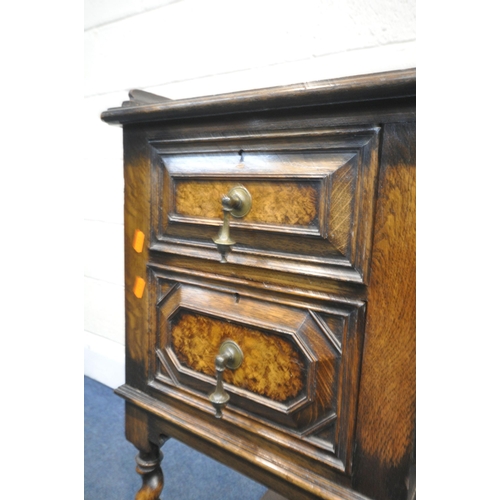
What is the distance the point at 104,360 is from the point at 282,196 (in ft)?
4.06

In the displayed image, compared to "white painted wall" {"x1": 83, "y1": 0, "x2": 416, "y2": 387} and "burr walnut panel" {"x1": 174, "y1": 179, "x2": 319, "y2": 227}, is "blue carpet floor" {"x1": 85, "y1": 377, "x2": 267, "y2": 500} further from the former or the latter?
"burr walnut panel" {"x1": 174, "y1": 179, "x2": 319, "y2": 227}

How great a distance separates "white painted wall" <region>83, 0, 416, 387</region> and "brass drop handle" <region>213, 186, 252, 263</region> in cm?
56

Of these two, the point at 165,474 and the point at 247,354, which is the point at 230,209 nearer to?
the point at 247,354

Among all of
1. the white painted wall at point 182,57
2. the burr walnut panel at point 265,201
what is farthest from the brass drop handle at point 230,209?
the white painted wall at point 182,57

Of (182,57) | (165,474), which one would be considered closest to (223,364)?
(165,474)

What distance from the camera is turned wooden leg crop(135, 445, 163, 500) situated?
2.21 feet

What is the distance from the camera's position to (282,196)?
456 mm

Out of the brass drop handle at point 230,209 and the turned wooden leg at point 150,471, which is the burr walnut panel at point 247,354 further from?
the turned wooden leg at point 150,471

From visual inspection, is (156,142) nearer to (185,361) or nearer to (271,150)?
(271,150)

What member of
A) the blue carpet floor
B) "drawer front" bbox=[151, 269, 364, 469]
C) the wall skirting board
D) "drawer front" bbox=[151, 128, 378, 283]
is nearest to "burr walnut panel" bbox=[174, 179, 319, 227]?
"drawer front" bbox=[151, 128, 378, 283]

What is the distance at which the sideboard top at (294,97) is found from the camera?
36cm
